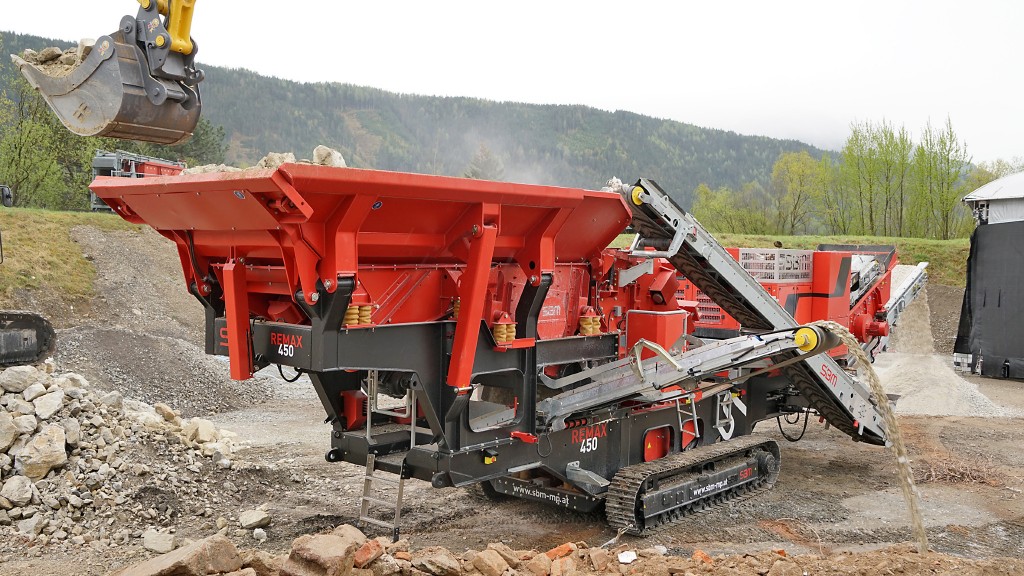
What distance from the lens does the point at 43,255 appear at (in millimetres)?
20328

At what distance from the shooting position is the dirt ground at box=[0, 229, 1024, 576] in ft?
25.0

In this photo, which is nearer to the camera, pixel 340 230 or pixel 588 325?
pixel 340 230

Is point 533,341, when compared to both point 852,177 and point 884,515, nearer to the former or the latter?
point 884,515

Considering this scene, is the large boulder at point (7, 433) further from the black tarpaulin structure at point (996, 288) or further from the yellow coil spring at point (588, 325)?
the black tarpaulin structure at point (996, 288)

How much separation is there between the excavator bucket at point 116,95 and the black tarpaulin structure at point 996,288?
64.1ft

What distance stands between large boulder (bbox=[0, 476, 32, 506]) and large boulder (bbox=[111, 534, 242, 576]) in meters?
3.27

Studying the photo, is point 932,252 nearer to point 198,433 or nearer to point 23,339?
point 198,433

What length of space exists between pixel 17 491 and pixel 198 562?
12.7ft

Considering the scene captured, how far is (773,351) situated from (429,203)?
3.42 meters

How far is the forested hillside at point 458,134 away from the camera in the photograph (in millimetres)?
62219

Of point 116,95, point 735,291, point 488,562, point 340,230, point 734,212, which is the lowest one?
point 488,562

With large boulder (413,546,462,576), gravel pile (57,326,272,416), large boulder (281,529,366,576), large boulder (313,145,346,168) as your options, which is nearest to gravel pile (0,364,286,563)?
large boulder (281,529,366,576)

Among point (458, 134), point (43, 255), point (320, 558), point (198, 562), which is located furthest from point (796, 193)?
point (198, 562)

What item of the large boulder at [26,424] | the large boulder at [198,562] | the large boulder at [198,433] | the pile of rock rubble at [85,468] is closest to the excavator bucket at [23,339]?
the pile of rock rubble at [85,468]
